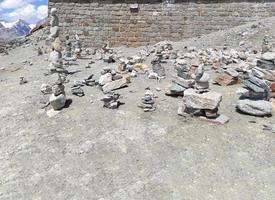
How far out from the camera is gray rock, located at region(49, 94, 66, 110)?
12220 mm

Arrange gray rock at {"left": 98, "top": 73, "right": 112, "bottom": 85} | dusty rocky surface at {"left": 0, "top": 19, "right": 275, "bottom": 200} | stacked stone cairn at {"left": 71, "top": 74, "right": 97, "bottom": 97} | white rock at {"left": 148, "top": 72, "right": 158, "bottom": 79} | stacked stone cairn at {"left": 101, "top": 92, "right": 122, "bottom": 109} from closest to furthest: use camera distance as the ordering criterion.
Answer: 1. dusty rocky surface at {"left": 0, "top": 19, "right": 275, "bottom": 200}
2. stacked stone cairn at {"left": 101, "top": 92, "right": 122, "bottom": 109}
3. stacked stone cairn at {"left": 71, "top": 74, "right": 97, "bottom": 97}
4. gray rock at {"left": 98, "top": 73, "right": 112, "bottom": 85}
5. white rock at {"left": 148, "top": 72, "right": 158, "bottom": 79}

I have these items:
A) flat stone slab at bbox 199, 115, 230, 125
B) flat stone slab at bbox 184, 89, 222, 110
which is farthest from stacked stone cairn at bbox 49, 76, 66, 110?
flat stone slab at bbox 199, 115, 230, 125

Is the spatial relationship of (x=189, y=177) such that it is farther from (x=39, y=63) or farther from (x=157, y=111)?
(x=39, y=63)

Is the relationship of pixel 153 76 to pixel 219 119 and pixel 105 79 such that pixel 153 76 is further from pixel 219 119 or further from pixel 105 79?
pixel 219 119

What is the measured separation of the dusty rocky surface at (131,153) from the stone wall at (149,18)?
1156cm

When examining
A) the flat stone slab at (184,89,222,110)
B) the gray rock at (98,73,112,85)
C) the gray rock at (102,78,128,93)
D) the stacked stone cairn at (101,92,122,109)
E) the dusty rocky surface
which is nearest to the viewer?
the dusty rocky surface

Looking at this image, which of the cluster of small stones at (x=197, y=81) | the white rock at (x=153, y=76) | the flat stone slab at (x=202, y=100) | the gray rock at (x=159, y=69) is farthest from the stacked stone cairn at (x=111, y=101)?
the gray rock at (x=159, y=69)

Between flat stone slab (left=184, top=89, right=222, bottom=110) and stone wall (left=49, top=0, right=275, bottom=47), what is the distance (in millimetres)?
13622

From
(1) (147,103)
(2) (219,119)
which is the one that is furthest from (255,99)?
(1) (147,103)

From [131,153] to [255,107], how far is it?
11.7ft

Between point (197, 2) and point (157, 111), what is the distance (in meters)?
13.7

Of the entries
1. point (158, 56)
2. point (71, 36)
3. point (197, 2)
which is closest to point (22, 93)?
point (158, 56)

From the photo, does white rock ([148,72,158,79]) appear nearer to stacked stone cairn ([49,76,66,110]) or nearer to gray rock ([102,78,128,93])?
gray rock ([102,78,128,93])

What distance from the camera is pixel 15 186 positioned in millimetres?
9297
